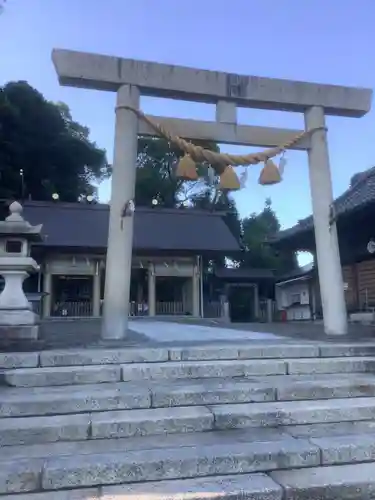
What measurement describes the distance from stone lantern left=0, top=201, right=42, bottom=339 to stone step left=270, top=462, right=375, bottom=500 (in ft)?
9.70

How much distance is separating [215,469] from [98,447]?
77 cm

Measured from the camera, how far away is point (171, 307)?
19.3 meters

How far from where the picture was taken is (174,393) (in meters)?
3.24

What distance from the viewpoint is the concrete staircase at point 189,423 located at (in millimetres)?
2377

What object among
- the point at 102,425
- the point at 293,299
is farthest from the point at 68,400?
the point at 293,299

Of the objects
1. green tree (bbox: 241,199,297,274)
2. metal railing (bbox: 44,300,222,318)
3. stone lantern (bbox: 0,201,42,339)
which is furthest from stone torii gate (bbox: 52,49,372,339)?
green tree (bbox: 241,199,297,274)

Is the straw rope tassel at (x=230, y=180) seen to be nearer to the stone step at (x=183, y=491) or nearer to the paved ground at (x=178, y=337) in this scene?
the paved ground at (x=178, y=337)

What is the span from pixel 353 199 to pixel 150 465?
7.93 m

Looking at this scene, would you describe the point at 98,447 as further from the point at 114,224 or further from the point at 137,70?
the point at 137,70

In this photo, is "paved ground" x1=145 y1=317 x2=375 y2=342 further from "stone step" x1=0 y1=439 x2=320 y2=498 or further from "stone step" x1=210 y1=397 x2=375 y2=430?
"stone step" x1=0 y1=439 x2=320 y2=498

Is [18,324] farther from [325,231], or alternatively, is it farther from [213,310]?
[213,310]

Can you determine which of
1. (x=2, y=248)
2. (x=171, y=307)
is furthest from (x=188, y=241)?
(x=2, y=248)

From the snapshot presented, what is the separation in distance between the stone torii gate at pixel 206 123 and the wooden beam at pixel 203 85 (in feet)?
0.04

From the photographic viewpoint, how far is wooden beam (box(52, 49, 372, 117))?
5.61m
